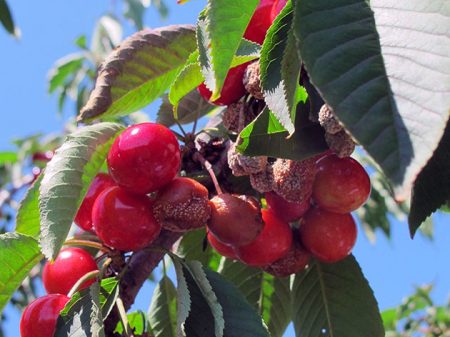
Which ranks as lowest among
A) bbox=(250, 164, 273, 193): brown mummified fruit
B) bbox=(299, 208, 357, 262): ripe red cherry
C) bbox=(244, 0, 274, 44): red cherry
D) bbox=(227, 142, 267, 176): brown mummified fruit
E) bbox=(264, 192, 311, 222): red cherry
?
bbox=(299, 208, 357, 262): ripe red cherry

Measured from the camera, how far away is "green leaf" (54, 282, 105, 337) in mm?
1044

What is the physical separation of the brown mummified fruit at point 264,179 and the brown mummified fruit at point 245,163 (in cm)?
1

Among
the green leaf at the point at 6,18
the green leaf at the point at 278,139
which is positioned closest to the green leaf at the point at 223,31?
the green leaf at the point at 278,139

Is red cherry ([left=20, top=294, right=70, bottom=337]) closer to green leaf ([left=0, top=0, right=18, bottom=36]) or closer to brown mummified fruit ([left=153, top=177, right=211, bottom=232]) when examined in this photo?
brown mummified fruit ([left=153, top=177, right=211, bottom=232])

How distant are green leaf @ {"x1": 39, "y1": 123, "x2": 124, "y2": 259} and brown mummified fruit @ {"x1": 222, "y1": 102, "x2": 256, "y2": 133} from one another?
0.72 ft

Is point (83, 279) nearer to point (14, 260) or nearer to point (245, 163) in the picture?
point (14, 260)

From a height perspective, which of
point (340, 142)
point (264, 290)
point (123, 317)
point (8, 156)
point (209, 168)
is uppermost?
point (340, 142)

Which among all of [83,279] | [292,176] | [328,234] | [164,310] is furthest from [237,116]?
[164,310]

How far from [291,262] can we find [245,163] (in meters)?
0.32

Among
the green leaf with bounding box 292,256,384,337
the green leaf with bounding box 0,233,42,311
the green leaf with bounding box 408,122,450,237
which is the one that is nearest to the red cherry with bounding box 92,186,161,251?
the green leaf with bounding box 0,233,42,311

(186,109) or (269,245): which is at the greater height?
(186,109)

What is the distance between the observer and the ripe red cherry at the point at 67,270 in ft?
4.04

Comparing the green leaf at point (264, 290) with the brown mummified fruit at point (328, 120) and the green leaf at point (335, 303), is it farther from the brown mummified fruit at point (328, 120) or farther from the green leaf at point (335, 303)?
the brown mummified fruit at point (328, 120)

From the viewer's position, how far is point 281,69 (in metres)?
0.84
